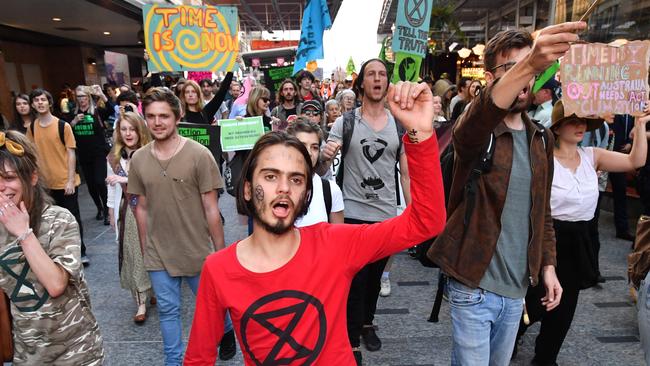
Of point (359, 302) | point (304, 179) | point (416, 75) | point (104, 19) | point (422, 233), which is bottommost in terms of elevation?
point (359, 302)

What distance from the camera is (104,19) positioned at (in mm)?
13219

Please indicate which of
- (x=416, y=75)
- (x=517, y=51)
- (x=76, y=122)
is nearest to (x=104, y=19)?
(x=76, y=122)

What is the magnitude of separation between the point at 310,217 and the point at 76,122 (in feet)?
17.4

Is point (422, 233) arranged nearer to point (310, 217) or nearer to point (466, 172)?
point (466, 172)

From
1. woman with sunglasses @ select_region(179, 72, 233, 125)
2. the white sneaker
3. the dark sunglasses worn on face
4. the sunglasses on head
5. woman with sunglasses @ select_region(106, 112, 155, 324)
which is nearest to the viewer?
the sunglasses on head

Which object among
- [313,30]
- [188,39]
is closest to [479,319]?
[188,39]

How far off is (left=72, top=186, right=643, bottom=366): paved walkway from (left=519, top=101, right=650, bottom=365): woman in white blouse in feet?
1.69

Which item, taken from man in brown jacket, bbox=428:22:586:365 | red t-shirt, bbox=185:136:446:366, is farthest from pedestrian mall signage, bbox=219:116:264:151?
red t-shirt, bbox=185:136:446:366

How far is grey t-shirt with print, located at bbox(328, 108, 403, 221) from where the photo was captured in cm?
347

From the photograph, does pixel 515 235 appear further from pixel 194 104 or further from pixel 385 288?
pixel 194 104

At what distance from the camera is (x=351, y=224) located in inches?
83.6

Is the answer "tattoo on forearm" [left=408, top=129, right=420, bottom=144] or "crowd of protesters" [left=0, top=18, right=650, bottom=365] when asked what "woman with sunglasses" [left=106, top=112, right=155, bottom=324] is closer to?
"crowd of protesters" [left=0, top=18, right=650, bottom=365]

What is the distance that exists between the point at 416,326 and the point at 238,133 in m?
2.97

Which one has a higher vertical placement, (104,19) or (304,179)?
(104,19)
